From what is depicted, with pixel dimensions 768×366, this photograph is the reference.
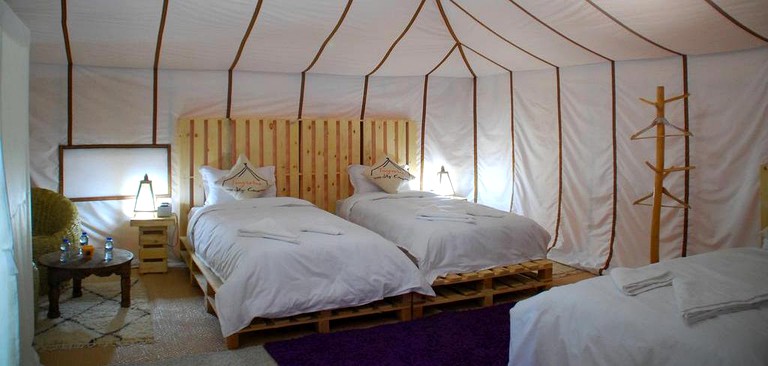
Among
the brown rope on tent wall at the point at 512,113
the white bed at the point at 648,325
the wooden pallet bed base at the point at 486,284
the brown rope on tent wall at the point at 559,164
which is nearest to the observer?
the white bed at the point at 648,325

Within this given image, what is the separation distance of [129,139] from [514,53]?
3684mm

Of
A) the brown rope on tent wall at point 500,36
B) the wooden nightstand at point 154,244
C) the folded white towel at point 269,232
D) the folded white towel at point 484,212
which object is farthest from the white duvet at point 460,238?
the wooden nightstand at point 154,244

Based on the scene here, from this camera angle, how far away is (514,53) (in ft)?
18.6

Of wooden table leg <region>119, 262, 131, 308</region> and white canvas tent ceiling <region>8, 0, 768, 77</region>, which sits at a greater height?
white canvas tent ceiling <region>8, 0, 768, 77</region>

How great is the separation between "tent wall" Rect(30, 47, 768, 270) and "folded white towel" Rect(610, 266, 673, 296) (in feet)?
6.61

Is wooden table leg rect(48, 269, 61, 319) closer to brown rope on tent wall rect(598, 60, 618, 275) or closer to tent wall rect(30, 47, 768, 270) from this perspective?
tent wall rect(30, 47, 768, 270)

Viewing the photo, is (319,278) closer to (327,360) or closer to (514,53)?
(327,360)

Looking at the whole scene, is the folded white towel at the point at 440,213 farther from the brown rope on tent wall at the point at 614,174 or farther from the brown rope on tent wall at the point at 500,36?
the brown rope on tent wall at the point at 500,36

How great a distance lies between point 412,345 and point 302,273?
81 cm

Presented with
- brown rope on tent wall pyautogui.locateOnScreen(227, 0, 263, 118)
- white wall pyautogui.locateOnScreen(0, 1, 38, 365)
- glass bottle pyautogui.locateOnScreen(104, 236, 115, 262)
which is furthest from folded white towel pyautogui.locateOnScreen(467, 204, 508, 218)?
white wall pyautogui.locateOnScreen(0, 1, 38, 365)

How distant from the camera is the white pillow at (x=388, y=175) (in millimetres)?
6155

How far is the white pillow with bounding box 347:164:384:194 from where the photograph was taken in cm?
622

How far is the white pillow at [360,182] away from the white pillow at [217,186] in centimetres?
85

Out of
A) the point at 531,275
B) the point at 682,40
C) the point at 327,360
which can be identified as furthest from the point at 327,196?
the point at 682,40
